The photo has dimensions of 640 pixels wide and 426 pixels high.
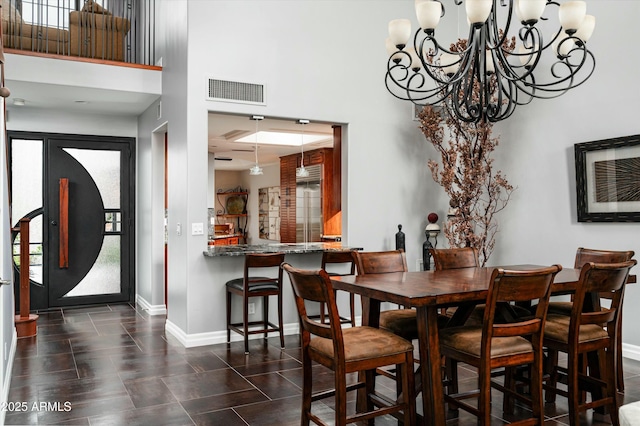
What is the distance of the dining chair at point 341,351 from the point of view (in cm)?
256

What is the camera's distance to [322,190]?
363 inches

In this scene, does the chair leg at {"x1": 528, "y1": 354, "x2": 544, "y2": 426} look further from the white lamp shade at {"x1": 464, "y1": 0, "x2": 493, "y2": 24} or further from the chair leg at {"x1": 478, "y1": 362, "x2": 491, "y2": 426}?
the white lamp shade at {"x1": 464, "y1": 0, "x2": 493, "y2": 24}

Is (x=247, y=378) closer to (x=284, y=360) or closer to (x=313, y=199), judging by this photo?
(x=284, y=360)

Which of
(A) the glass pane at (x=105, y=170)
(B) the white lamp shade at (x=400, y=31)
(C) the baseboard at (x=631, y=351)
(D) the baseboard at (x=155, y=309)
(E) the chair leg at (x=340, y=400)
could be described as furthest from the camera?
(A) the glass pane at (x=105, y=170)

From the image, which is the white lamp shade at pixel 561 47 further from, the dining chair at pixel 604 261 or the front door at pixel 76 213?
the front door at pixel 76 213

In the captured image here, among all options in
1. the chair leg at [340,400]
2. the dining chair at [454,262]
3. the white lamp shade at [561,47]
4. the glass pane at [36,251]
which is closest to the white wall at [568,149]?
the white lamp shade at [561,47]

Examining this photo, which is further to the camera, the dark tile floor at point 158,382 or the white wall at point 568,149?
the white wall at point 568,149

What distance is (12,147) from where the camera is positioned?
6.50 meters

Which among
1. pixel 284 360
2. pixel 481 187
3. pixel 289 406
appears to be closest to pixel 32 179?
pixel 284 360

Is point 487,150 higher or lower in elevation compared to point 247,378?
higher

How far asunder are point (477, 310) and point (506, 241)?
87.3 inches

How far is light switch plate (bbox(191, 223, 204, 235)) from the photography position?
16.1 feet

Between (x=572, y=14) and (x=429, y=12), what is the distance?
81cm

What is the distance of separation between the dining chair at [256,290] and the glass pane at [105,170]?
9.63 ft
